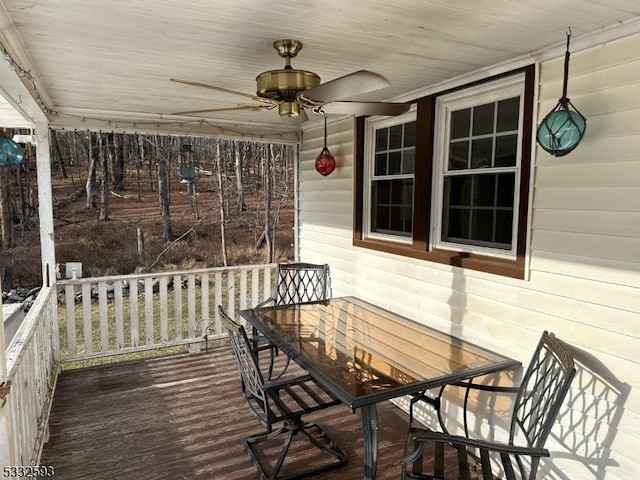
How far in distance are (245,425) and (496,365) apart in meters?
1.81

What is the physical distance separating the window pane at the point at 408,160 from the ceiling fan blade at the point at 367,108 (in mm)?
907

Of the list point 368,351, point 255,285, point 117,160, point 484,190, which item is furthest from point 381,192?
point 117,160

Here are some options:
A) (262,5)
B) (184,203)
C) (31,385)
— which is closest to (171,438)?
(31,385)

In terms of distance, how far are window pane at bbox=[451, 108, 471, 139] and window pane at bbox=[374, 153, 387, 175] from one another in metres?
0.80

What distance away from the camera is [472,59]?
7.73 feet

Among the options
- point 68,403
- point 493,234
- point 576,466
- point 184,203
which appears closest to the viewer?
point 576,466

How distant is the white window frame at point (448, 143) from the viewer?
242 cm

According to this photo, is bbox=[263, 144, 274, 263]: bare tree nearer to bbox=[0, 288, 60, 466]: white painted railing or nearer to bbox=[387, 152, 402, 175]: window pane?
bbox=[0, 288, 60, 466]: white painted railing

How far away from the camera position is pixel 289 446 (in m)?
2.64

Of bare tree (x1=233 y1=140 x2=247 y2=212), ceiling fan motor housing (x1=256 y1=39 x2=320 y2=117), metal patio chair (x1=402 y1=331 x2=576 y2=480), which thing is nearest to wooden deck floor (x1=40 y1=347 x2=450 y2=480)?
metal patio chair (x1=402 y1=331 x2=576 y2=480)

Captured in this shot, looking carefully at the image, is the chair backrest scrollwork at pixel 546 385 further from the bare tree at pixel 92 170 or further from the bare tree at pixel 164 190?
the bare tree at pixel 92 170

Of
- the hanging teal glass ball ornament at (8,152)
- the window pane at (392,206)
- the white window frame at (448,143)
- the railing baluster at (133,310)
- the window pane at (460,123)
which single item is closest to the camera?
the white window frame at (448,143)

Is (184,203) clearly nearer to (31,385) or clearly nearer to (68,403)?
(68,403)

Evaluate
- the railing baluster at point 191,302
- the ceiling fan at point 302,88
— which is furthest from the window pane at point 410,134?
the railing baluster at point 191,302
